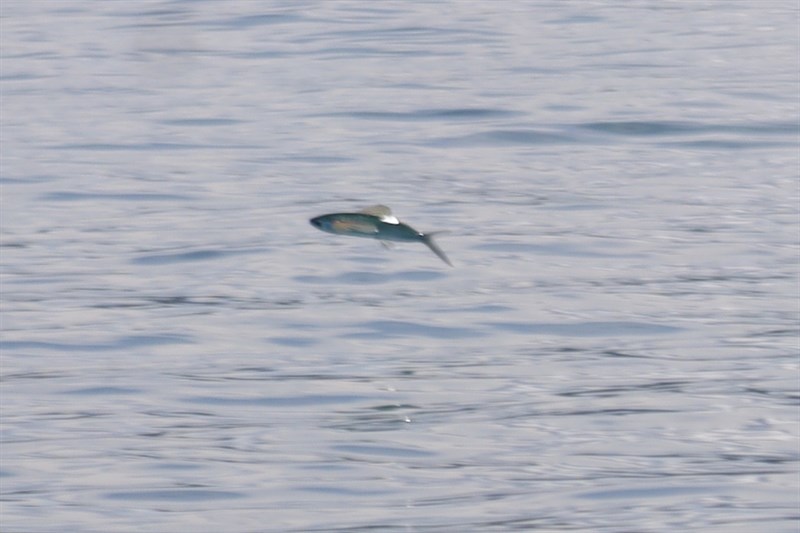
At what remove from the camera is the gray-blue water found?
621 centimetres

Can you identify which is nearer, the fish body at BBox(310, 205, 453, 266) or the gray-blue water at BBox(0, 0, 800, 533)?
the gray-blue water at BBox(0, 0, 800, 533)

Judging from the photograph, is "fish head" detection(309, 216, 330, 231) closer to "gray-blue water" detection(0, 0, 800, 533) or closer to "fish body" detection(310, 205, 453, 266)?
"fish body" detection(310, 205, 453, 266)

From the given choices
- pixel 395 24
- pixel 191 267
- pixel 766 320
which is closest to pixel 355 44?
pixel 395 24

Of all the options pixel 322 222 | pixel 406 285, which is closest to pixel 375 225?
pixel 322 222

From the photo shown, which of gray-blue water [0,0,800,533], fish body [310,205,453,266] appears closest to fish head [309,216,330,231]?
fish body [310,205,453,266]

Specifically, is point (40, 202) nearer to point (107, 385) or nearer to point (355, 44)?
point (107, 385)

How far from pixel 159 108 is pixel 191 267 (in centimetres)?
394

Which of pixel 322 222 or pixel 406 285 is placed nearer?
pixel 322 222

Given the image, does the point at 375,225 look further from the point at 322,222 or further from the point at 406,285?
the point at 406,285

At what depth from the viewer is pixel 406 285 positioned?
343 inches

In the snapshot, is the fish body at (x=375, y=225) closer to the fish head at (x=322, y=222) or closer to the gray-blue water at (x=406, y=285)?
the fish head at (x=322, y=222)

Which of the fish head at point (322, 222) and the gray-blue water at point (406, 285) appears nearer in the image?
the gray-blue water at point (406, 285)

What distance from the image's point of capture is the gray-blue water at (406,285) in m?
6.21

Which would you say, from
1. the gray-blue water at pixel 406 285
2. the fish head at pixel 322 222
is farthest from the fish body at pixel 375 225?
the gray-blue water at pixel 406 285
